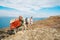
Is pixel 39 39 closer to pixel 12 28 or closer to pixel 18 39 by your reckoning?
pixel 18 39

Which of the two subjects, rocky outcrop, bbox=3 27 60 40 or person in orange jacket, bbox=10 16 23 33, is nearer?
rocky outcrop, bbox=3 27 60 40

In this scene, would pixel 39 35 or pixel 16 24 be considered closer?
pixel 39 35

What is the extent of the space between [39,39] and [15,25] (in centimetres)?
145

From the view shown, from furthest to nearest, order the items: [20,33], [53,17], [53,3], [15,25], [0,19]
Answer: [53,17]
[53,3]
[0,19]
[15,25]
[20,33]

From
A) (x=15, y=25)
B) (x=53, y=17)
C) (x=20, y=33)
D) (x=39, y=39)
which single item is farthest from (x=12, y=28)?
(x=53, y=17)

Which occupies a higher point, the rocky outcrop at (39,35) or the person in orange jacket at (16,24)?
the person in orange jacket at (16,24)

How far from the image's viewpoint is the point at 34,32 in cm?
666

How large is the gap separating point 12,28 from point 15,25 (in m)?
0.21

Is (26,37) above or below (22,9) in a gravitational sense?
below

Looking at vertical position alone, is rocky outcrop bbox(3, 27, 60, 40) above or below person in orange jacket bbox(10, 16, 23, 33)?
below

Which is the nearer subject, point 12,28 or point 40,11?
point 12,28

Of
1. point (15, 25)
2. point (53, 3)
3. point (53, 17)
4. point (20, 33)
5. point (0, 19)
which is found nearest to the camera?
point (20, 33)

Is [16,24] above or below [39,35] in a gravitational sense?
above

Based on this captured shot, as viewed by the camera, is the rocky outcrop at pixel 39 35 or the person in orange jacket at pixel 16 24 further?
the person in orange jacket at pixel 16 24
